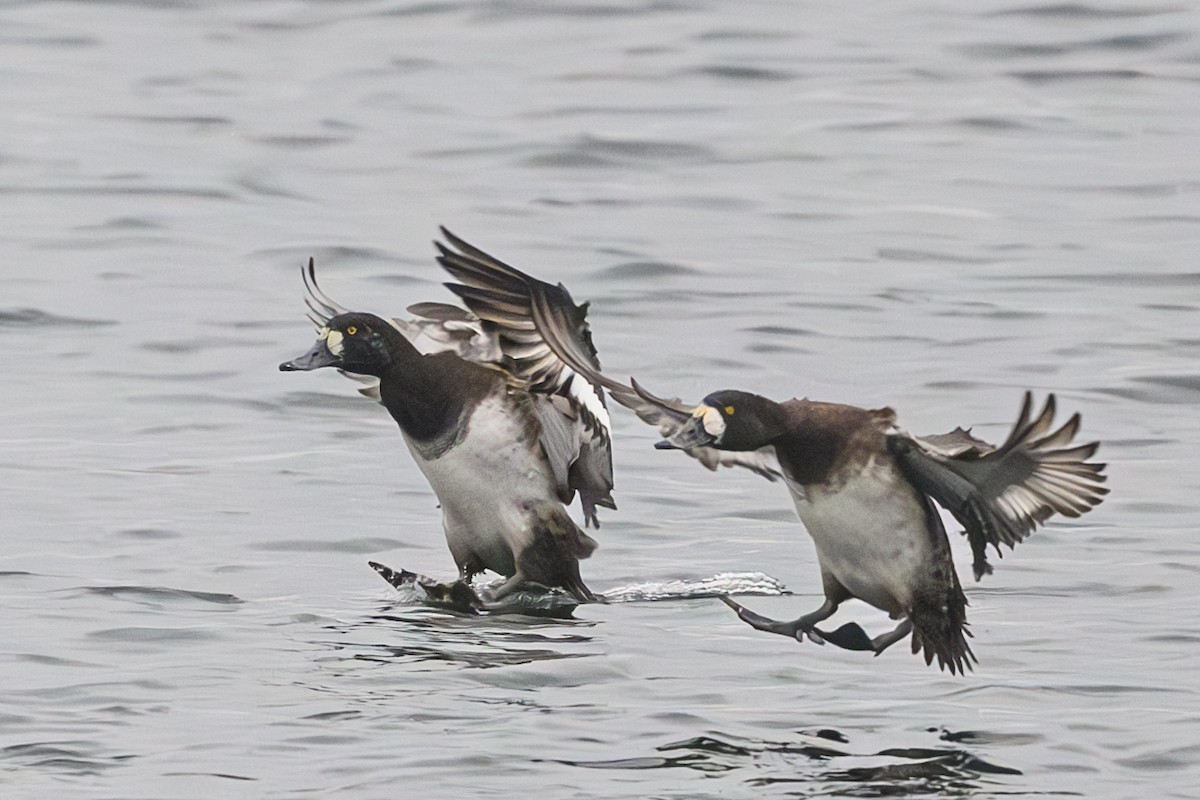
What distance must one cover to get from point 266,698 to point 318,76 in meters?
18.9

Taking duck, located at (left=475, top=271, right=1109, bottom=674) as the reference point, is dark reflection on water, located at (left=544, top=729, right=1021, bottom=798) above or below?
below

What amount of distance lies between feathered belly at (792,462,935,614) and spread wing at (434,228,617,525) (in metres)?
1.07

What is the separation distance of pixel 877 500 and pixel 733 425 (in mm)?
542

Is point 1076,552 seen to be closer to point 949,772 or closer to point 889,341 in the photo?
point 949,772

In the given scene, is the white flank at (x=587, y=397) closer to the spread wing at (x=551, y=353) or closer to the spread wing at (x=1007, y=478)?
the spread wing at (x=551, y=353)

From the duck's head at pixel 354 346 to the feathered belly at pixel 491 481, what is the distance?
39cm

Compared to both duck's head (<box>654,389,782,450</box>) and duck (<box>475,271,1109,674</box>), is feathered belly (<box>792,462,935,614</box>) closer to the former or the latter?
duck (<box>475,271,1109,674</box>)

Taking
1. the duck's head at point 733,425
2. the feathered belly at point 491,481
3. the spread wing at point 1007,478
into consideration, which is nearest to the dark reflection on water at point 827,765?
the spread wing at point 1007,478

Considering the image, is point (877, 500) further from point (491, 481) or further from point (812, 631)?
point (491, 481)

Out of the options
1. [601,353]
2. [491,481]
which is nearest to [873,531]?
[491,481]

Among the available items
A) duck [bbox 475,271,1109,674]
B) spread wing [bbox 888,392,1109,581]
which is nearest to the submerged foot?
duck [bbox 475,271,1109,674]

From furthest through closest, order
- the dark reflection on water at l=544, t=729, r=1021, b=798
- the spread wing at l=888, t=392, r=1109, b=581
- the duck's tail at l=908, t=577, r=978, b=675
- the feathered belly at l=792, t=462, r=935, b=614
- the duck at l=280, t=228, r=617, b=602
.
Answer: the duck at l=280, t=228, r=617, b=602 → the duck's tail at l=908, t=577, r=978, b=675 → the feathered belly at l=792, t=462, r=935, b=614 → the spread wing at l=888, t=392, r=1109, b=581 → the dark reflection on water at l=544, t=729, r=1021, b=798

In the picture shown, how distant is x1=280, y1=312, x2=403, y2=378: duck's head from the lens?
9711mm

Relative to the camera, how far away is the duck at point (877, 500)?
319 inches
